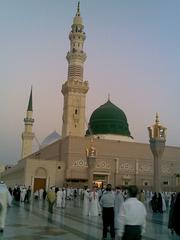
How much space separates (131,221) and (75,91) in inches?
1739

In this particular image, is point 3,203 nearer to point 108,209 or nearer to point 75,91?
point 108,209

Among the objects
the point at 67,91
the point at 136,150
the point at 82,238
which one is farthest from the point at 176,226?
the point at 67,91

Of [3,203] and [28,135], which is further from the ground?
[28,135]

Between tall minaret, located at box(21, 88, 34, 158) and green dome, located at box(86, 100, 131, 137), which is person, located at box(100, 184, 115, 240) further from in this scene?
tall minaret, located at box(21, 88, 34, 158)

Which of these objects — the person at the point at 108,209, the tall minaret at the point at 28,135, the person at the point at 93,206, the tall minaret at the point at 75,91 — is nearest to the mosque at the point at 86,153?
the tall minaret at the point at 75,91

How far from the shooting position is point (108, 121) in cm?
5056

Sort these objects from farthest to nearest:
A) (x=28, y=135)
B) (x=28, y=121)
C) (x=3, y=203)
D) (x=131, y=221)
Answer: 1. (x=28, y=135)
2. (x=28, y=121)
3. (x=3, y=203)
4. (x=131, y=221)

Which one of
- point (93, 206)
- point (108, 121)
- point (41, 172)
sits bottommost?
point (93, 206)

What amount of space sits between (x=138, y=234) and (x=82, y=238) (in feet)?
11.7

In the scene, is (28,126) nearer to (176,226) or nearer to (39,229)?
(39,229)

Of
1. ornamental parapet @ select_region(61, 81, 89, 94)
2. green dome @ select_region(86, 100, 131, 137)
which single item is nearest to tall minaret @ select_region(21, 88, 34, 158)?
green dome @ select_region(86, 100, 131, 137)

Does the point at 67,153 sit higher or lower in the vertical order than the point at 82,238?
higher

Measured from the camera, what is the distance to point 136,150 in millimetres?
44812

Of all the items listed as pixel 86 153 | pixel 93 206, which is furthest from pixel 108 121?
pixel 93 206
